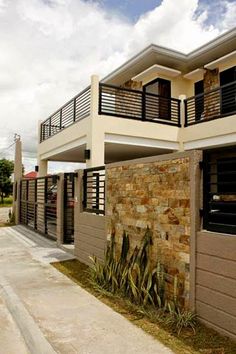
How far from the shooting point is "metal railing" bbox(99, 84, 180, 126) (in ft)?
35.6

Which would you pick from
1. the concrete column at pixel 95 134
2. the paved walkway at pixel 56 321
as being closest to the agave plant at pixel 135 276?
the paved walkway at pixel 56 321

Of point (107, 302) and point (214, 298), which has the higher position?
point (214, 298)

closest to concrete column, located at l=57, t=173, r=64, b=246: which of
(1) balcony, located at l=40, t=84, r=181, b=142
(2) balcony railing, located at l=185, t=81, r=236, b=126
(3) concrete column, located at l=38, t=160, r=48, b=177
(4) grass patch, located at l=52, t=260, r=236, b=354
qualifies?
(1) balcony, located at l=40, t=84, r=181, b=142

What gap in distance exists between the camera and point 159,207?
510cm

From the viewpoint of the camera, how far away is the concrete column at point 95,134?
10.4 m

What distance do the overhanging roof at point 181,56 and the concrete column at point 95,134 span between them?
3.95 metres

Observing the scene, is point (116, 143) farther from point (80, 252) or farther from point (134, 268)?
point (134, 268)

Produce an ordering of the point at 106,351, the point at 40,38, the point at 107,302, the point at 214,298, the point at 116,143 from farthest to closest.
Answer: the point at 40,38, the point at 116,143, the point at 107,302, the point at 214,298, the point at 106,351

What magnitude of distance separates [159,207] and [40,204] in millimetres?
8975

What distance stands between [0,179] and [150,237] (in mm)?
35654

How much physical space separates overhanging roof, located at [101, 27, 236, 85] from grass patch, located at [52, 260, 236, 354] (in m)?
10.2

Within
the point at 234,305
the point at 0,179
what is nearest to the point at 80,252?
the point at 234,305

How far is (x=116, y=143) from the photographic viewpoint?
11164 mm

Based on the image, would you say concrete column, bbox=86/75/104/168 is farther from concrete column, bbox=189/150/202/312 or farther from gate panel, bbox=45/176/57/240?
concrete column, bbox=189/150/202/312
